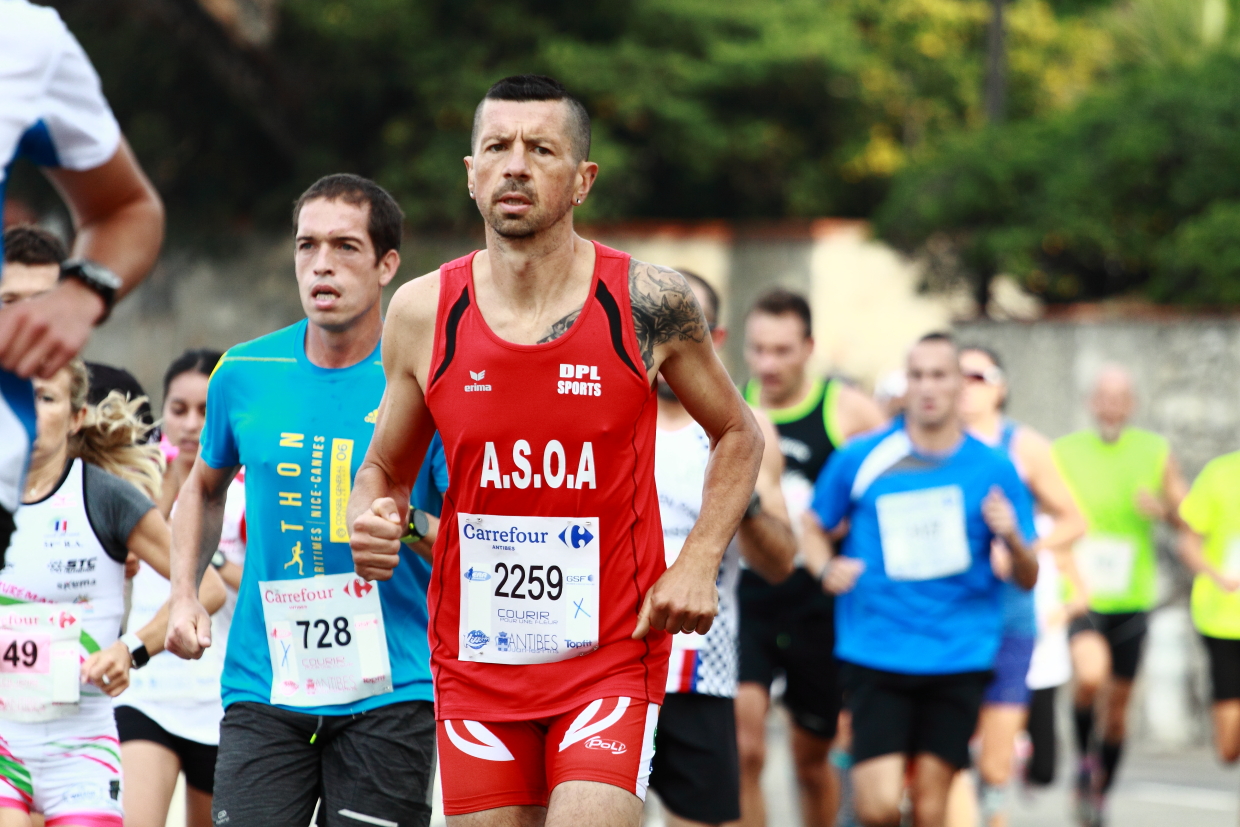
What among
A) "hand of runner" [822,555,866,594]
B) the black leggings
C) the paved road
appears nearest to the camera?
"hand of runner" [822,555,866,594]

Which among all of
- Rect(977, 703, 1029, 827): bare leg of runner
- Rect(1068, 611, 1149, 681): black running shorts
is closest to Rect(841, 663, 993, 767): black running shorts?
Rect(977, 703, 1029, 827): bare leg of runner

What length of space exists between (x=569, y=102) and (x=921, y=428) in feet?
11.6

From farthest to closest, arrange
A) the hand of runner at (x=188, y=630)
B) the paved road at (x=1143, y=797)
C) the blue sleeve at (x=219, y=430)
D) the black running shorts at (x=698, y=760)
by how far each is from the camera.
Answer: the paved road at (x=1143, y=797) < the black running shorts at (x=698, y=760) < the blue sleeve at (x=219, y=430) < the hand of runner at (x=188, y=630)

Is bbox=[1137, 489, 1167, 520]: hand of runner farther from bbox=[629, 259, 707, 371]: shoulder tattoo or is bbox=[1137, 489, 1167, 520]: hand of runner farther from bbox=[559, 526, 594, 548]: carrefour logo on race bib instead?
bbox=[559, 526, 594, 548]: carrefour logo on race bib

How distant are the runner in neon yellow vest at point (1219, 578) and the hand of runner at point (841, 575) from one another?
343cm

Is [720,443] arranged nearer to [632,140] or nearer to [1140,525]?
[1140,525]

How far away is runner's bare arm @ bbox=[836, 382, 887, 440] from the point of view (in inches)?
311

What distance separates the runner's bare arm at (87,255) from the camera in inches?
112

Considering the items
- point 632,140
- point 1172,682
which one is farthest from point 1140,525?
point 632,140

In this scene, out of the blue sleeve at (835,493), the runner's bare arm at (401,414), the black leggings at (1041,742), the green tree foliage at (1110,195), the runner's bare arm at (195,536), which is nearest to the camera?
the runner's bare arm at (401,414)

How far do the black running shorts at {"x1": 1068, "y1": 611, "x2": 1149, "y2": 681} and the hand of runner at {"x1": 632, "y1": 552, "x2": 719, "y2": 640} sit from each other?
7324mm

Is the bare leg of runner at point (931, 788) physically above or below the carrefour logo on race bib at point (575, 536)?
below

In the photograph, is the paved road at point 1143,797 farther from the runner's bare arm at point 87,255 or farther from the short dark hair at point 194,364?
the runner's bare arm at point 87,255

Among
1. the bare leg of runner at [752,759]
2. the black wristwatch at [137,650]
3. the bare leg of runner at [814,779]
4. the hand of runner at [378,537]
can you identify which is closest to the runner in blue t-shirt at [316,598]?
the black wristwatch at [137,650]
